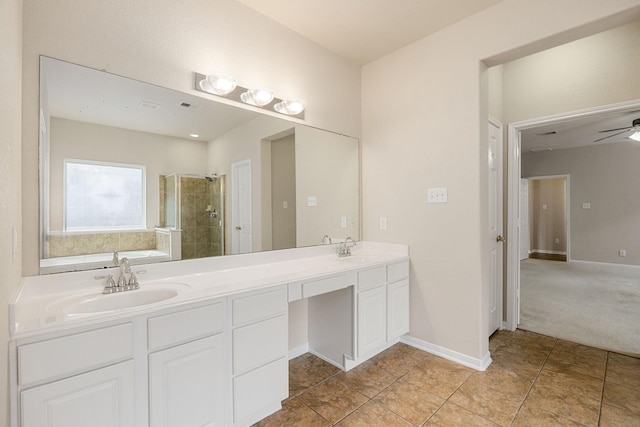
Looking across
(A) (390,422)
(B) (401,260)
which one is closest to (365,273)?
(B) (401,260)

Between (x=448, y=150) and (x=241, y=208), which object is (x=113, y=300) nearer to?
(x=241, y=208)

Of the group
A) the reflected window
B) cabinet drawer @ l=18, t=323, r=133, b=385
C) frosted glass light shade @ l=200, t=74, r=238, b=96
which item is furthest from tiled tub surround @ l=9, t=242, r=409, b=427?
frosted glass light shade @ l=200, t=74, r=238, b=96

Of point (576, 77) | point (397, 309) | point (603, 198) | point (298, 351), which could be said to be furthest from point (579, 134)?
point (298, 351)

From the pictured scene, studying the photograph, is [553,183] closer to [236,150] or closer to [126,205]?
[236,150]

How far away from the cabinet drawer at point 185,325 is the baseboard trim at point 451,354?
182 cm

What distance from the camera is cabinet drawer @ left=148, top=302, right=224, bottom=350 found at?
125 cm

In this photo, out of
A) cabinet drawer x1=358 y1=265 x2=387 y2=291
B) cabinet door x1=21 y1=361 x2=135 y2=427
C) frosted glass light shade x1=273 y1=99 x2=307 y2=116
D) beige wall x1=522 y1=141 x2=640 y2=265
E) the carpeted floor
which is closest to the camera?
cabinet door x1=21 y1=361 x2=135 y2=427

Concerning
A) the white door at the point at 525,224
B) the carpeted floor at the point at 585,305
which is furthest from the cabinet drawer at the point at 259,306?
the white door at the point at 525,224

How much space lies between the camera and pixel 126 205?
168cm

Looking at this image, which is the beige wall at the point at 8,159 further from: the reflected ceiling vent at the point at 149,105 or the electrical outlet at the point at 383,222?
the electrical outlet at the point at 383,222

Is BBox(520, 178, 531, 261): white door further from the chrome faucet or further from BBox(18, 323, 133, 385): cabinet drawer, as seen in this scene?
BBox(18, 323, 133, 385): cabinet drawer

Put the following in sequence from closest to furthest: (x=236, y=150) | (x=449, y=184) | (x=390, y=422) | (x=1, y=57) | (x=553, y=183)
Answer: (x=1, y=57), (x=390, y=422), (x=236, y=150), (x=449, y=184), (x=553, y=183)

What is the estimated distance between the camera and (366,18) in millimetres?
2232

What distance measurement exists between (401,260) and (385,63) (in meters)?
1.82
